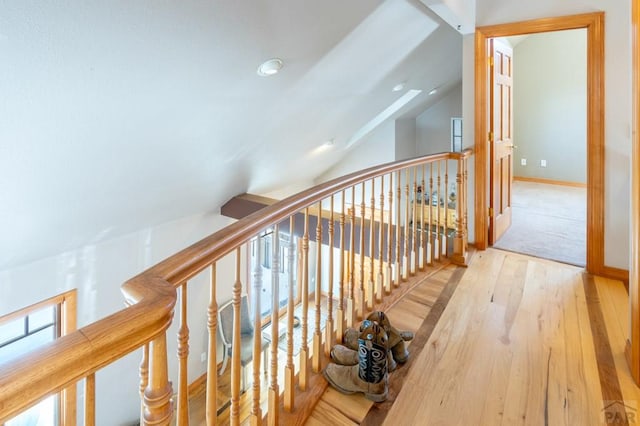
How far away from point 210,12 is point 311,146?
318 centimetres

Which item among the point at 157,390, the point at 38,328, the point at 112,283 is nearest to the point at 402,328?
the point at 157,390

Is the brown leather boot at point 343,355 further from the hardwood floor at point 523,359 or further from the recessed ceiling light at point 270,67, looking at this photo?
the recessed ceiling light at point 270,67

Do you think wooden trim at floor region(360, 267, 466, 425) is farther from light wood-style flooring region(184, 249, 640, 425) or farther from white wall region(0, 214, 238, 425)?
white wall region(0, 214, 238, 425)

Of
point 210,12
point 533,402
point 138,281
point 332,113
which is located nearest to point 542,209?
point 332,113

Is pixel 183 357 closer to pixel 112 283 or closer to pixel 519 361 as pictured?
pixel 519 361

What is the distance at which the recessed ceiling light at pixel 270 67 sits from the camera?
8.45ft

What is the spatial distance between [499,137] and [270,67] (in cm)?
234

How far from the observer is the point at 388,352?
1.80 meters

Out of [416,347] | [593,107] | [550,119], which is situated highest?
[550,119]

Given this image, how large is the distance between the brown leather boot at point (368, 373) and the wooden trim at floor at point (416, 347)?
0.14 ft

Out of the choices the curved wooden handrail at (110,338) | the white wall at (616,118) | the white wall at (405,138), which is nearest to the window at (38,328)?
the curved wooden handrail at (110,338)

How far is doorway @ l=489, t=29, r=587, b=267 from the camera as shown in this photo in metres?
6.18

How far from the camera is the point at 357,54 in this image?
323cm

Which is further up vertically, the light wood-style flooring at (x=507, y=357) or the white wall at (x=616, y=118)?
the white wall at (x=616, y=118)
